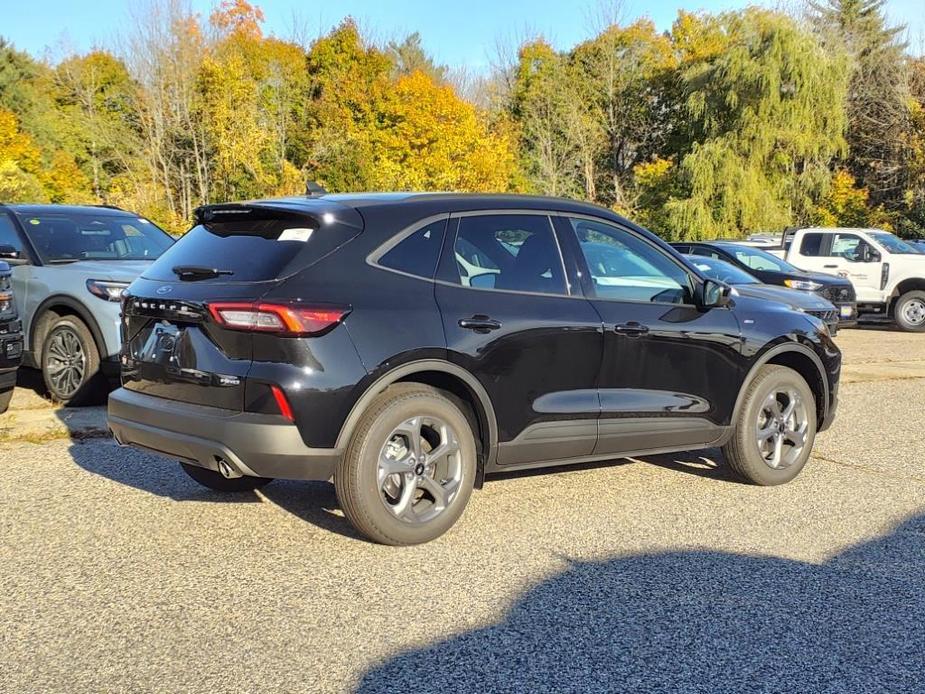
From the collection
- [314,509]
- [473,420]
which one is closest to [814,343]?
[473,420]

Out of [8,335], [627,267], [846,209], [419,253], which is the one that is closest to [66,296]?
[8,335]

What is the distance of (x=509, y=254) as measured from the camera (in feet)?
16.5

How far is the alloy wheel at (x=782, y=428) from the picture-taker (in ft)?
19.7

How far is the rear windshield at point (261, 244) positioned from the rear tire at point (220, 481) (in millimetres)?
1315

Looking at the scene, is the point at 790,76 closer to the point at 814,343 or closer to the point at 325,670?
the point at 814,343

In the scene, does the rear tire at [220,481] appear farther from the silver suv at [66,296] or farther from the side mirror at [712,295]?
the side mirror at [712,295]

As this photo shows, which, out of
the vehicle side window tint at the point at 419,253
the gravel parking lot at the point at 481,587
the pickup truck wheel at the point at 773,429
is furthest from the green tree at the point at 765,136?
the vehicle side window tint at the point at 419,253

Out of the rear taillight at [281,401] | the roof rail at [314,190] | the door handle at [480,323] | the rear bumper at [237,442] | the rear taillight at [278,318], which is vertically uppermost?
the roof rail at [314,190]

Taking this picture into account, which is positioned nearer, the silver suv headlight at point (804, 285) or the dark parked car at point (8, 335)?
the dark parked car at point (8, 335)

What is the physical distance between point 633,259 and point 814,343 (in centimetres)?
154

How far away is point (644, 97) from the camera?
49500 millimetres

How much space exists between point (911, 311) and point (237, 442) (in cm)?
1728

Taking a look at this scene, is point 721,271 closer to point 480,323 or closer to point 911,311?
point 911,311

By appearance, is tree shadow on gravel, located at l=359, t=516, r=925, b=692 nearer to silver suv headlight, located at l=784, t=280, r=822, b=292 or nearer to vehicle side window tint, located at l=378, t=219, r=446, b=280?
vehicle side window tint, located at l=378, t=219, r=446, b=280
